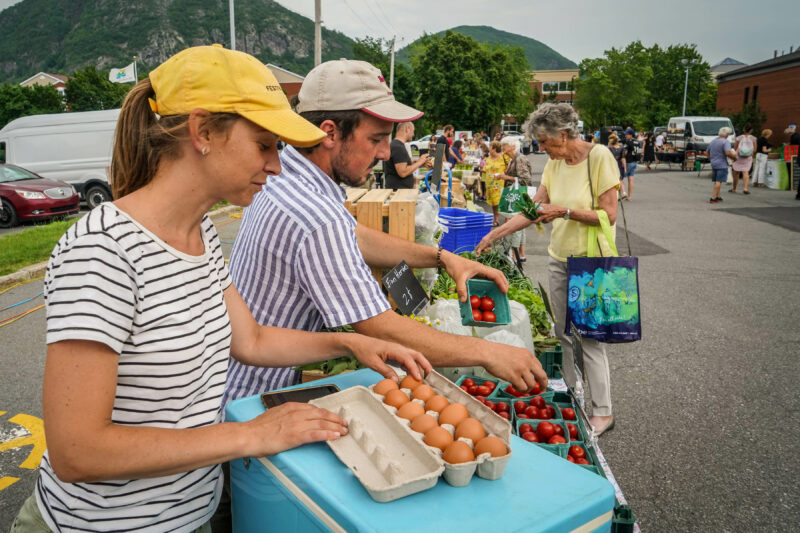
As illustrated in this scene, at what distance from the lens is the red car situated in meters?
13.4

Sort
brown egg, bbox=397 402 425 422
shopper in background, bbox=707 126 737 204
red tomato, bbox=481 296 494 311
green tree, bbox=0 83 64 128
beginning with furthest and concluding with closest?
1. green tree, bbox=0 83 64 128
2. shopper in background, bbox=707 126 737 204
3. red tomato, bbox=481 296 494 311
4. brown egg, bbox=397 402 425 422

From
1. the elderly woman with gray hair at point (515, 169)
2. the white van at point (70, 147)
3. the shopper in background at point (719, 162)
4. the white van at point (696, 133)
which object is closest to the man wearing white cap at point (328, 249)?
the elderly woman with gray hair at point (515, 169)

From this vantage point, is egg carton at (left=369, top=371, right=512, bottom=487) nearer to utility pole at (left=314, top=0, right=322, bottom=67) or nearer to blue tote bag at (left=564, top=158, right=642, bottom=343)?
blue tote bag at (left=564, top=158, right=642, bottom=343)

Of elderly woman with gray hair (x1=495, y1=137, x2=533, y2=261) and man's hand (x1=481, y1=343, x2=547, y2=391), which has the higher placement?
elderly woman with gray hair (x1=495, y1=137, x2=533, y2=261)

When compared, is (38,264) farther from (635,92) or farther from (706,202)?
(635,92)

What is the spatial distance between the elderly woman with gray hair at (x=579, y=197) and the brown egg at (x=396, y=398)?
2.76 meters

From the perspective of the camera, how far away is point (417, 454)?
128cm

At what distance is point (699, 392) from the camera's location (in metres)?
4.76

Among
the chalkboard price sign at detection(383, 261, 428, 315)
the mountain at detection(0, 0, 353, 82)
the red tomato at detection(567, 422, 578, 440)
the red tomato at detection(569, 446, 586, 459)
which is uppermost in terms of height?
the mountain at detection(0, 0, 353, 82)

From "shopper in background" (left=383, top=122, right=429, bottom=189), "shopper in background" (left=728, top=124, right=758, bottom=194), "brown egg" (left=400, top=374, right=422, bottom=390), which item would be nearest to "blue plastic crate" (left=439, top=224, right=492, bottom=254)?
"shopper in background" (left=383, top=122, right=429, bottom=189)

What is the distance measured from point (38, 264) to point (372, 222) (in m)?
7.36

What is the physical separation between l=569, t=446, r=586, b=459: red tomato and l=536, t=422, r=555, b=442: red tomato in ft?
0.55

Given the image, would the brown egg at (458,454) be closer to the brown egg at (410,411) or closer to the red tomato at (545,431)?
the brown egg at (410,411)

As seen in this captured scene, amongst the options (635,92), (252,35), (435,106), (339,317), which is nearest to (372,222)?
(339,317)
